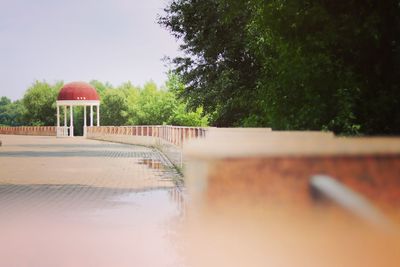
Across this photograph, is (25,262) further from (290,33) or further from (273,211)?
(290,33)

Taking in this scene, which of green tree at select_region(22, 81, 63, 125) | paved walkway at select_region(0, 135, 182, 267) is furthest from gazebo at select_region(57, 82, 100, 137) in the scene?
paved walkway at select_region(0, 135, 182, 267)

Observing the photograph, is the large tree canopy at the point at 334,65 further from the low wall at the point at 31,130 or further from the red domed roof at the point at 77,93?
the low wall at the point at 31,130

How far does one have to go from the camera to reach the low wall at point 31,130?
69625 mm

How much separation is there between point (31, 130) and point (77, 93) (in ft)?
46.1

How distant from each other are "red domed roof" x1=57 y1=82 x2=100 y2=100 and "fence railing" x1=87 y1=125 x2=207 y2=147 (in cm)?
388

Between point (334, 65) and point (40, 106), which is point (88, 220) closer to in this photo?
point (334, 65)

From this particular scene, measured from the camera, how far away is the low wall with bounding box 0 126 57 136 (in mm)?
69625

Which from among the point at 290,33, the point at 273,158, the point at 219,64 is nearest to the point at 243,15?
the point at 219,64

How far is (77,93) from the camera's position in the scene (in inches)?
2512

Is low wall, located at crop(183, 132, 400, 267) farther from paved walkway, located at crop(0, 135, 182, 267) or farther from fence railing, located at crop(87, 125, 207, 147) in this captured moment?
fence railing, located at crop(87, 125, 207, 147)

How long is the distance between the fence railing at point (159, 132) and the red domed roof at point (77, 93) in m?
3.88

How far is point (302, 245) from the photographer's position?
241cm

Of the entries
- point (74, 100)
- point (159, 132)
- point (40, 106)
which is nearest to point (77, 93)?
point (74, 100)

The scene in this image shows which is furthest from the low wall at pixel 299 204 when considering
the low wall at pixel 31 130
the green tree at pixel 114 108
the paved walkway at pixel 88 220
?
the green tree at pixel 114 108
